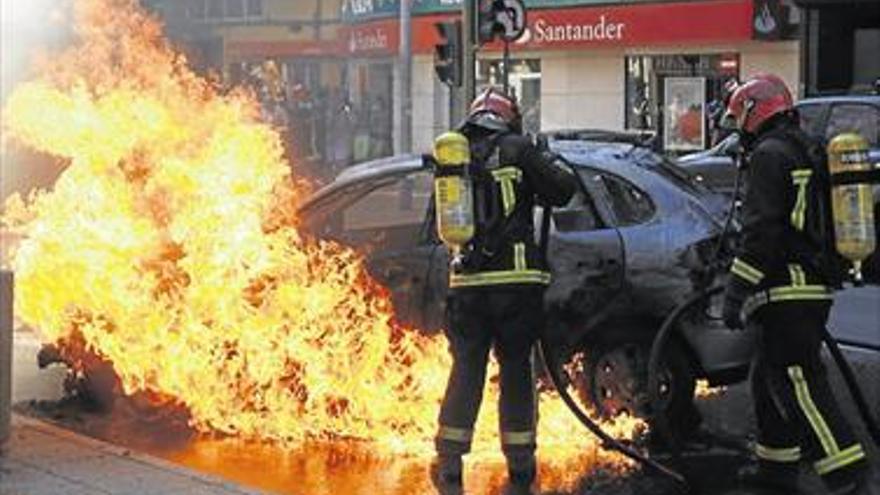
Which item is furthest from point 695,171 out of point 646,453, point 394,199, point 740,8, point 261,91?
point 261,91

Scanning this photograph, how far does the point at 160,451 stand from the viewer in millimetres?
7527

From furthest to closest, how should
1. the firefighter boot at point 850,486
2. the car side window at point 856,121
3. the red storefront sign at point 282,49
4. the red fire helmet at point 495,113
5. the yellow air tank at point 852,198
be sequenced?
the red storefront sign at point 282,49 < the car side window at point 856,121 < the red fire helmet at point 495,113 < the firefighter boot at point 850,486 < the yellow air tank at point 852,198

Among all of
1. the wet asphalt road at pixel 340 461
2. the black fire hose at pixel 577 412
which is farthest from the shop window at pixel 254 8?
the black fire hose at pixel 577 412

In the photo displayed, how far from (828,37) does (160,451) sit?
58.8ft

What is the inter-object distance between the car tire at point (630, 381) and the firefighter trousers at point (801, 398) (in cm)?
124

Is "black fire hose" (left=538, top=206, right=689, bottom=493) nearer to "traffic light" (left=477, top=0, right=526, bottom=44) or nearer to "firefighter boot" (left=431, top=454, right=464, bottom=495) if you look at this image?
"firefighter boot" (left=431, top=454, right=464, bottom=495)

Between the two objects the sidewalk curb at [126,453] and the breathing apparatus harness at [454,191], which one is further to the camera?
the sidewalk curb at [126,453]

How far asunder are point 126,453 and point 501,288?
6.79 ft

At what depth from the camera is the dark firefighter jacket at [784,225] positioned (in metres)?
5.84

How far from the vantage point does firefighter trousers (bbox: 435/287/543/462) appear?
6477 millimetres

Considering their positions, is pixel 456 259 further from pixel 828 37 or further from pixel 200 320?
pixel 828 37

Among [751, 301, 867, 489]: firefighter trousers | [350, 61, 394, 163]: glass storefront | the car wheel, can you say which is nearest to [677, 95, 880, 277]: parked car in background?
the car wheel

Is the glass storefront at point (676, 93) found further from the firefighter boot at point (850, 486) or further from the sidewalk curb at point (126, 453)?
the firefighter boot at point (850, 486)

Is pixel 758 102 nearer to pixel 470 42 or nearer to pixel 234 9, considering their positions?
pixel 470 42
